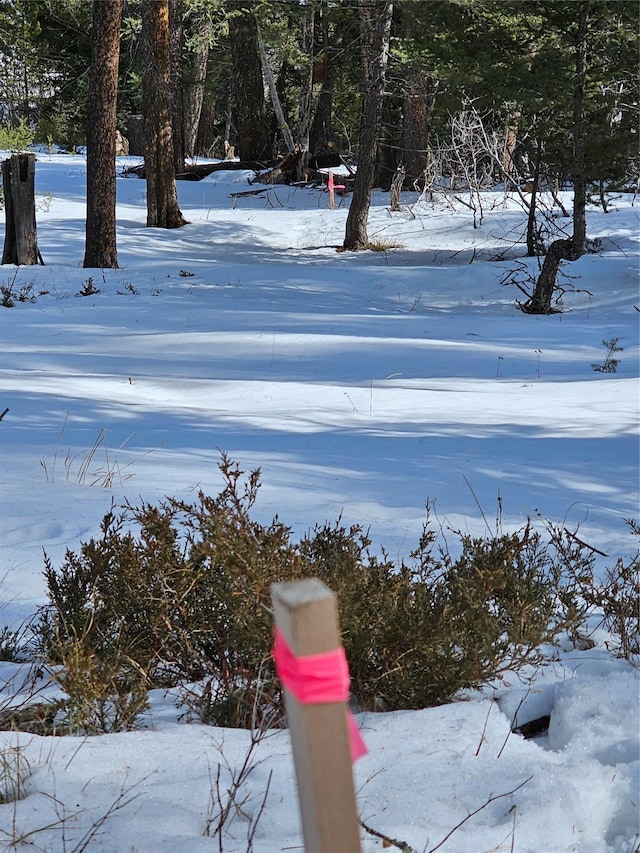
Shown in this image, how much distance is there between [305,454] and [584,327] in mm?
6373

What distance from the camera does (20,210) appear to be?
46.6ft

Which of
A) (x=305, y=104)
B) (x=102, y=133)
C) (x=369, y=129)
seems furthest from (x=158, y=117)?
(x=305, y=104)

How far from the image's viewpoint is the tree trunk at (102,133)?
13719 mm

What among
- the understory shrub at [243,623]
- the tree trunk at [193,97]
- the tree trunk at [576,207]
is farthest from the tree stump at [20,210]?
the tree trunk at [193,97]

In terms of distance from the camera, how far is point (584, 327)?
1085 cm

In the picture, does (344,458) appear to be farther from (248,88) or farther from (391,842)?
(248,88)

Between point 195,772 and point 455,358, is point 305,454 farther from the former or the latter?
point 455,358

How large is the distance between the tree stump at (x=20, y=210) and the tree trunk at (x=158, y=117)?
359 cm

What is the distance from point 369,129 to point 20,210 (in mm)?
5912

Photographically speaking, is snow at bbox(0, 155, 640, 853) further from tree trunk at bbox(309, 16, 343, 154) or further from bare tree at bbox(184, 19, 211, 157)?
bare tree at bbox(184, 19, 211, 157)

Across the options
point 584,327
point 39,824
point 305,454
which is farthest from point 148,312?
point 39,824

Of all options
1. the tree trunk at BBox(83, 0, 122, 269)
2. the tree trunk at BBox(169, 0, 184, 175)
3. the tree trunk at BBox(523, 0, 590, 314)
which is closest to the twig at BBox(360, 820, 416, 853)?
the tree trunk at BBox(523, 0, 590, 314)

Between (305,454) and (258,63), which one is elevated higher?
(258,63)

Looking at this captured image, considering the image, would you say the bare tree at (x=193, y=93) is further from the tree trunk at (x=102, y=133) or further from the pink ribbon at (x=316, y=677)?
the pink ribbon at (x=316, y=677)
